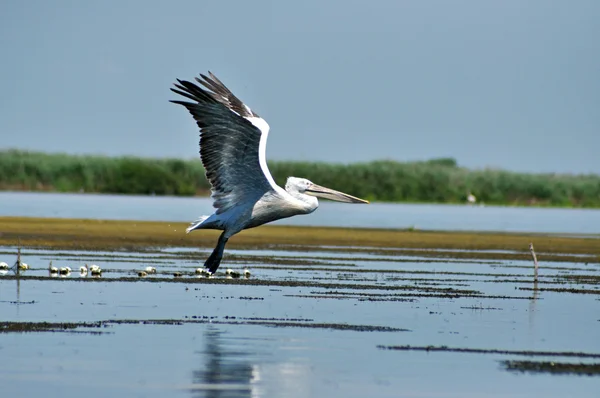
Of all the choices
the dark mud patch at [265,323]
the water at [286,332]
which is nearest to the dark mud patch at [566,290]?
the water at [286,332]

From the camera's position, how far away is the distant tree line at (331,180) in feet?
248

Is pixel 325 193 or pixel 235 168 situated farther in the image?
pixel 325 193

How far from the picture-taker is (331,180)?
7706cm

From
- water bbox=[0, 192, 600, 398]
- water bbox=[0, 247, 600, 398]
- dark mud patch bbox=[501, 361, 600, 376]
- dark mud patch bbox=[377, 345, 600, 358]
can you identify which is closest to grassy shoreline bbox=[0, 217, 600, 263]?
water bbox=[0, 192, 600, 398]

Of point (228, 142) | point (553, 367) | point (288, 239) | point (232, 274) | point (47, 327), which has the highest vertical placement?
point (228, 142)

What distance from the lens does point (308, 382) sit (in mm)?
12141

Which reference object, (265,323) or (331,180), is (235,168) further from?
(331,180)

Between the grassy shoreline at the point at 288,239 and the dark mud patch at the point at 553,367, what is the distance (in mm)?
16895

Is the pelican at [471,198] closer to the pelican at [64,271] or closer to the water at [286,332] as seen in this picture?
the water at [286,332]

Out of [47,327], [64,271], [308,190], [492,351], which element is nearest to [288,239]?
[64,271]

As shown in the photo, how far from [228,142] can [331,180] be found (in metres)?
61.6

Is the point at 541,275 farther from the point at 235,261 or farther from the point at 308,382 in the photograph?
the point at 308,382

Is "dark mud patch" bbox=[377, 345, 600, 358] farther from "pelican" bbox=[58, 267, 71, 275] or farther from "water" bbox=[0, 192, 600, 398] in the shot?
"pelican" bbox=[58, 267, 71, 275]

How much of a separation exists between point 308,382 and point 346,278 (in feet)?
36.9
